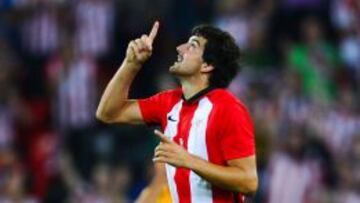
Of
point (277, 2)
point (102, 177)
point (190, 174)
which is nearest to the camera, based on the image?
point (190, 174)

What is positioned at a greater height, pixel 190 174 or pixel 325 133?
pixel 190 174

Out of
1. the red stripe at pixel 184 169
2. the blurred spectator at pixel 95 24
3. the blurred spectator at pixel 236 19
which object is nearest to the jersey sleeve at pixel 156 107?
the red stripe at pixel 184 169

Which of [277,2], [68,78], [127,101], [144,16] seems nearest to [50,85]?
[68,78]

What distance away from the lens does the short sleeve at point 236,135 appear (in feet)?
28.6

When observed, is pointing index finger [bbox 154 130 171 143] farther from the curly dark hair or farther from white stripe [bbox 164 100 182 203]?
the curly dark hair

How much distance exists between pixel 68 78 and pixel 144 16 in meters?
1.37

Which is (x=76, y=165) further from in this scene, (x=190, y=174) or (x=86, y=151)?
(x=190, y=174)

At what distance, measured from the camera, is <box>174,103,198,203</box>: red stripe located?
353 inches

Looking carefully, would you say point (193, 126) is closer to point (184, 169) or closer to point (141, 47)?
point (184, 169)

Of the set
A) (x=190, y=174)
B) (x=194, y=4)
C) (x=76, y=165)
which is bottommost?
(x=76, y=165)

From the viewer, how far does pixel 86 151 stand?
1673 centimetres

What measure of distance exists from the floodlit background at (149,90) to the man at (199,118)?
17.4ft

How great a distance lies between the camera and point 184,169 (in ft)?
29.3

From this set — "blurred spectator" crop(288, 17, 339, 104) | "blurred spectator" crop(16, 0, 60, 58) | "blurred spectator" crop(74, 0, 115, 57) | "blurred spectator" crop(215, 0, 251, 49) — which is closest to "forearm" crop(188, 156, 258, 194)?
"blurred spectator" crop(288, 17, 339, 104)
